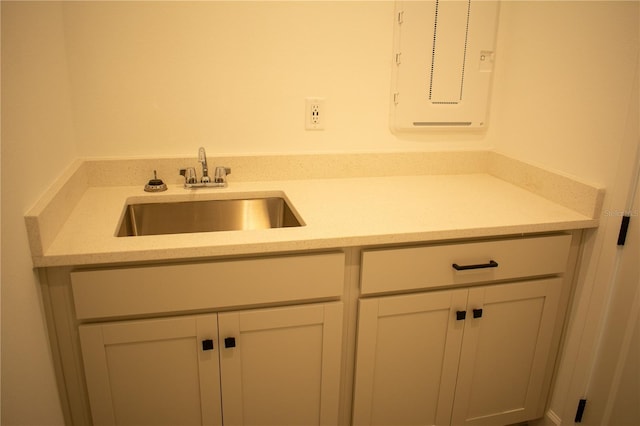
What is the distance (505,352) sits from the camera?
156 cm

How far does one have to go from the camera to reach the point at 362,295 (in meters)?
1.39

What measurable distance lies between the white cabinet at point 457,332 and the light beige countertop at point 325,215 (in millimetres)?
70

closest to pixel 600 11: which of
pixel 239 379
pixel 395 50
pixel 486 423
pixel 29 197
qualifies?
pixel 395 50

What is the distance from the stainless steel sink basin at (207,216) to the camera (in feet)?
5.31

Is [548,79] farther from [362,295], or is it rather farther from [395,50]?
[362,295]

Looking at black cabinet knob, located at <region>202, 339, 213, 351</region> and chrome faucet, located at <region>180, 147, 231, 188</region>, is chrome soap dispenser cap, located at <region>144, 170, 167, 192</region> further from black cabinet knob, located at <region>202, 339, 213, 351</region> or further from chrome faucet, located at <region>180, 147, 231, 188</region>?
black cabinet knob, located at <region>202, 339, 213, 351</region>

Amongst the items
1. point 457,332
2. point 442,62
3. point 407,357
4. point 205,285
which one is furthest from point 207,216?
point 442,62

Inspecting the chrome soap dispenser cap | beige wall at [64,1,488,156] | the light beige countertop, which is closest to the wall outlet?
beige wall at [64,1,488,156]

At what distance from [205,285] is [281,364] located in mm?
355

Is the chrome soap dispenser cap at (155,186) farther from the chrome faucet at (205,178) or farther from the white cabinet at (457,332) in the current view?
the white cabinet at (457,332)

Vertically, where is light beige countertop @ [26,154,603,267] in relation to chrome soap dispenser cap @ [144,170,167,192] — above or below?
below

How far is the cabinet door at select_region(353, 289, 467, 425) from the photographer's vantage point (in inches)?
55.6

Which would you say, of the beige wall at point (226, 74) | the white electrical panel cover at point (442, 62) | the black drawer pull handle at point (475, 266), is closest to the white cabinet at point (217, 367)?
the black drawer pull handle at point (475, 266)

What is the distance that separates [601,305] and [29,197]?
1689mm
